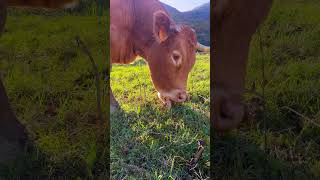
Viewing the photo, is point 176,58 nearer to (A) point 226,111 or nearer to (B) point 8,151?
Answer: (A) point 226,111

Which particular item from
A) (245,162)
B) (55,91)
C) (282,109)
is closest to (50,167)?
(55,91)

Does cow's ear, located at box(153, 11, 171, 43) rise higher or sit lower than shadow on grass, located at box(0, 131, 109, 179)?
higher

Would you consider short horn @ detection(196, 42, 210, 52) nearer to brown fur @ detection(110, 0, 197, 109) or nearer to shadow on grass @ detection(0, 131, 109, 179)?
brown fur @ detection(110, 0, 197, 109)

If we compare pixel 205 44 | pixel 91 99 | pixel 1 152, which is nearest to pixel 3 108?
pixel 1 152

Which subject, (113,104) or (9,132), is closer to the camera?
(113,104)

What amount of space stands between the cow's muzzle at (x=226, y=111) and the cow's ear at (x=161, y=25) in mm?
355

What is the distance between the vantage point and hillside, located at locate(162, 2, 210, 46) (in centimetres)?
178

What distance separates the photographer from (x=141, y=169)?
5.79ft

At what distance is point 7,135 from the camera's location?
2074 millimetres

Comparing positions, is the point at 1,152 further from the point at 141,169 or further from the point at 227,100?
the point at 227,100

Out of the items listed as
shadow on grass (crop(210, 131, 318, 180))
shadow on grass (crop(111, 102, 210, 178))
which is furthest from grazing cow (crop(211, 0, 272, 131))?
shadow on grass (crop(111, 102, 210, 178))

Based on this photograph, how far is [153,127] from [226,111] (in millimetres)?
439

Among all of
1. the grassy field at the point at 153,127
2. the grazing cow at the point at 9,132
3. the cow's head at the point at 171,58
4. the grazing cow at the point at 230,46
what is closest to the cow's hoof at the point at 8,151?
the grazing cow at the point at 9,132

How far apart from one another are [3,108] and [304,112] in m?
1.42
